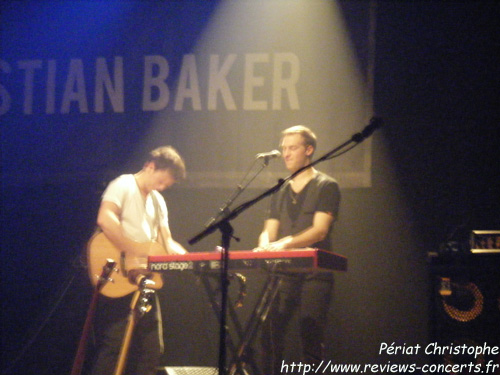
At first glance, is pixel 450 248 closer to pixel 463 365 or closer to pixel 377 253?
pixel 463 365

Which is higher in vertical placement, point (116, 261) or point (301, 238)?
point (301, 238)

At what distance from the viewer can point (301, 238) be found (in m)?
3.98

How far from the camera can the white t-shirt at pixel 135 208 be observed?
4.32 m

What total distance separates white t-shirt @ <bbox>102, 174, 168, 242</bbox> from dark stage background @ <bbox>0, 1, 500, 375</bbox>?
187 millimetres

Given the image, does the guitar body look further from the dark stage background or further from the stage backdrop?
the stage backdrop

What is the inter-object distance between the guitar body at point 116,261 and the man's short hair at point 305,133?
1.27 metres

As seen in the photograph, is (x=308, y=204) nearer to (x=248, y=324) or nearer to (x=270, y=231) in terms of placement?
(x=270, y=231)

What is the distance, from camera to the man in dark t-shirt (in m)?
3.78

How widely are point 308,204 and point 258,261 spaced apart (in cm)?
93

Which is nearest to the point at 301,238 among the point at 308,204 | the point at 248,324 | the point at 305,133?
Answer: the point at 308,204

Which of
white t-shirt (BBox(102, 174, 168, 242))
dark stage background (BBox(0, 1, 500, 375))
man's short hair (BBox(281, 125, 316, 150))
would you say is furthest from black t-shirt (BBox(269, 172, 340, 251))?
white t-shirt (BBox(102, 174, 168, 242))

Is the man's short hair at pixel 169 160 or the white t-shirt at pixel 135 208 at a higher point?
the man's short hair at pixel 169 160

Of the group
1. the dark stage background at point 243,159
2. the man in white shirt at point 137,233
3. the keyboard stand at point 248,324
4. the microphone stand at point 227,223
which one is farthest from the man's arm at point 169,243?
the microphone stand at point 227,223

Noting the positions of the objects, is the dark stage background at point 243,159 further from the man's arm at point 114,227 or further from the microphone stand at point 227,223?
the microphone stand at point 227,223
